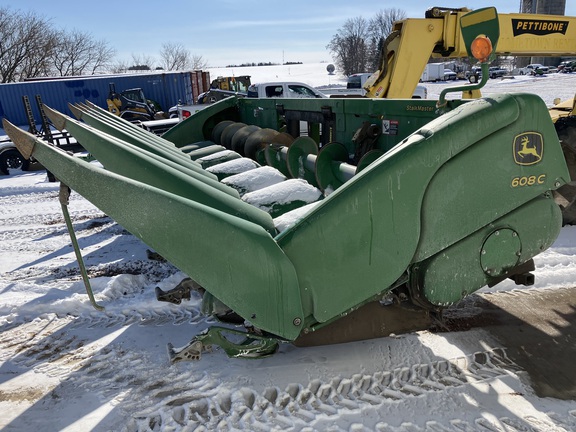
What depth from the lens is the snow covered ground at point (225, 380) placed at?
7.54 feet

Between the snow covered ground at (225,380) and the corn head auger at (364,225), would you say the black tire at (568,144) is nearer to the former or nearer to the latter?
the snow covered ground at (225,380)

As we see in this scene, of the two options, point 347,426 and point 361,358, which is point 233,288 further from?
point 361,358

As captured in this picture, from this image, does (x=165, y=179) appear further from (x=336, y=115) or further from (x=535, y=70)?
(x=535, y=70)

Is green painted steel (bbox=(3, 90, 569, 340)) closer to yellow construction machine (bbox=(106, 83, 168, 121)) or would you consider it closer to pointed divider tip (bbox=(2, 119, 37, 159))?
pointed divider tip (bbox=(2, 119, 37, 159))

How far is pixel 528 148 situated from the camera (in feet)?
7.52

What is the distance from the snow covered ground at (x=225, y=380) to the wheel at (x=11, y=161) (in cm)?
790

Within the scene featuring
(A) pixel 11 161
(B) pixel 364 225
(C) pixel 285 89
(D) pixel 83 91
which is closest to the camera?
(B) pixel 364 225

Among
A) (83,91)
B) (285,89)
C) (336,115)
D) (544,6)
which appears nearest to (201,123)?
(336,115)

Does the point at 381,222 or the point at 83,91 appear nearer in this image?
the point at 381,222

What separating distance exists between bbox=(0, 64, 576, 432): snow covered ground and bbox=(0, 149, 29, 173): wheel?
7.90m

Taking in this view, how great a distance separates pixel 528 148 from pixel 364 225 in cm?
92

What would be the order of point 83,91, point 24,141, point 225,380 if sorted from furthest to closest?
point 83,91, point 225,380, point 24,141

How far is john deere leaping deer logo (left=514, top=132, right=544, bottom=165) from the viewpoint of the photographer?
Result: 89.2 inches

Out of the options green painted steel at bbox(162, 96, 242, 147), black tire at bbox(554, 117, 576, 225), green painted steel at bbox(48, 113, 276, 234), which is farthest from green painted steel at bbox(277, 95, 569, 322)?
green painted steel at bbox(162, 96, 242, 147)
